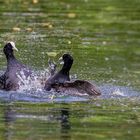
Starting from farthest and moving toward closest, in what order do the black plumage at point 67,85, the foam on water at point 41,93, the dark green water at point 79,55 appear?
the black plumage at point 67,85, the foam on water at point 41,93, the dark green water at point 79,55

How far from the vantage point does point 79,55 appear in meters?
20.5

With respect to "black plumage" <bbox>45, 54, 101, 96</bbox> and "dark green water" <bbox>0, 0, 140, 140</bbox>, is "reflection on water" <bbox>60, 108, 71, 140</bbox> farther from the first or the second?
"black plumage" <bbox>45, 54, 101, 96</bbox>

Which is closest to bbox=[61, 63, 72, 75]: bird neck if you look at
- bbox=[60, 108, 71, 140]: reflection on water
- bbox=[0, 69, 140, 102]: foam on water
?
bbox=[0, 69, 140, 102]: foam on water

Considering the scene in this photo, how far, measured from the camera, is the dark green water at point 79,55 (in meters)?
12.9

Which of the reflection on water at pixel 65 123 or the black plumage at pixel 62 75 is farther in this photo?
the black plumage at pixel 62 75

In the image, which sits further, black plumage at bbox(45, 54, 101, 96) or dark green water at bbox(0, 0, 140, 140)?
black plumage at bbox(45, 54, 101, 96)

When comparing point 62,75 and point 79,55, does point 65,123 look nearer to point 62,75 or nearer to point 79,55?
point 62,75

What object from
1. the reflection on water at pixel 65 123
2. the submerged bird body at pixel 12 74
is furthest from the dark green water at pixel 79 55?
the submerged bird body at pixel 12 74

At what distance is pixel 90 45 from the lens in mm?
21938

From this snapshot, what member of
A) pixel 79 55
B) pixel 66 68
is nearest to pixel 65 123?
pixel 66 68

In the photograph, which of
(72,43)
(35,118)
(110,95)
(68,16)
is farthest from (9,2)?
(35,118)

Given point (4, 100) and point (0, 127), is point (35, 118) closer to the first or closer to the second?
point (0, 127)

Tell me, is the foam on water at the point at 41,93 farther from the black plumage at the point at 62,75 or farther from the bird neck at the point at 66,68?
the bird neck at the point at 66,68

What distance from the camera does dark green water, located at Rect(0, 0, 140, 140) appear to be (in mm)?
12906
